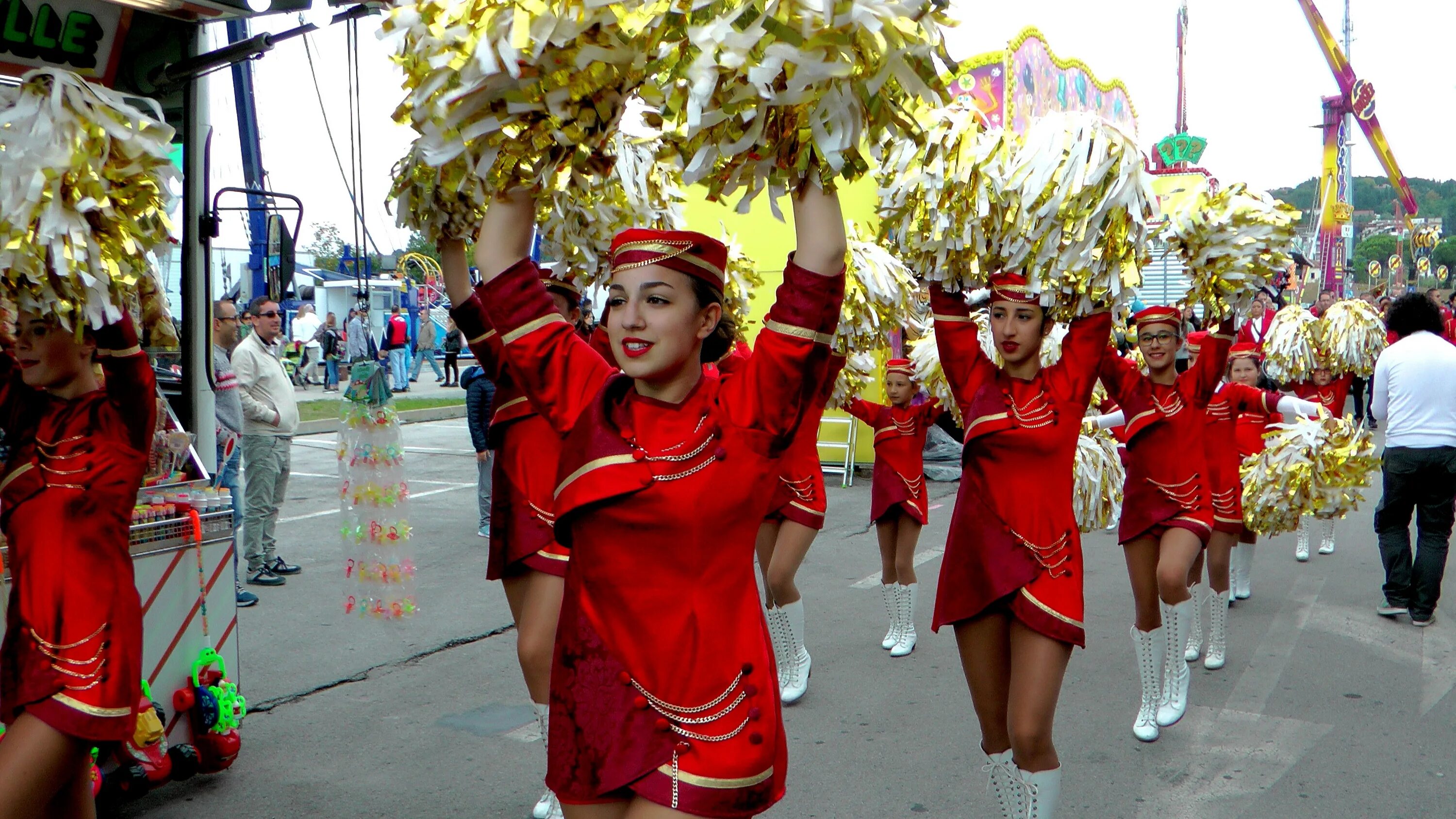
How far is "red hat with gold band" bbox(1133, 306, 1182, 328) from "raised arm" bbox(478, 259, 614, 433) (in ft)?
12.0

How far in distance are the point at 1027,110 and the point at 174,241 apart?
14871 millimetres

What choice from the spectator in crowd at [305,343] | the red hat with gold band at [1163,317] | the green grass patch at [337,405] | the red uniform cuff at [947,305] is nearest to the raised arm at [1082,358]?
the red uniform cuff at [947,305]

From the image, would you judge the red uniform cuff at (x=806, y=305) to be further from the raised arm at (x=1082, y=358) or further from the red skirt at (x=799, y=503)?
the red skirt at (x=799, y=503)

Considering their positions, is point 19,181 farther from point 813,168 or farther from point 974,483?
point 974,483

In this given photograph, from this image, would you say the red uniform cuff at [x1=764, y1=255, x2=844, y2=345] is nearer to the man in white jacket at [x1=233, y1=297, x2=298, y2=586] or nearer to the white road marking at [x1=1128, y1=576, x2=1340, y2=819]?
the white road marking at [x1=1128, y1=576, x2=1340, y2=819]

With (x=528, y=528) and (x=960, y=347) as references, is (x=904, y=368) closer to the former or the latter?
(x=960, y=347)

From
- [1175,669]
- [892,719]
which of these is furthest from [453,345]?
[1175,669]

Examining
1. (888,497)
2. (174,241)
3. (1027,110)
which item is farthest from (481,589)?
(1027,110)

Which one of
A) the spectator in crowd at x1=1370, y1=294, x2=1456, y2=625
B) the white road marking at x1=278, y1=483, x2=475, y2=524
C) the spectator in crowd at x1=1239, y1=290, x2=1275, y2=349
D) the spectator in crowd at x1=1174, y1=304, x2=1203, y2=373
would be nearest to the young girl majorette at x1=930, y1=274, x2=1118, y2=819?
the spectator in crowd at x1=1174, y1=304, x2=1203, y2=373

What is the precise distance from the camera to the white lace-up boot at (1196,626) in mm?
6621

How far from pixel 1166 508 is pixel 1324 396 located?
222 inches

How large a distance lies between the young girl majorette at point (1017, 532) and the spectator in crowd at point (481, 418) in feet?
18.6

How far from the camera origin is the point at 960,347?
4.02 m

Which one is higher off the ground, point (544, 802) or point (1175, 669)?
point (1175, 669)
